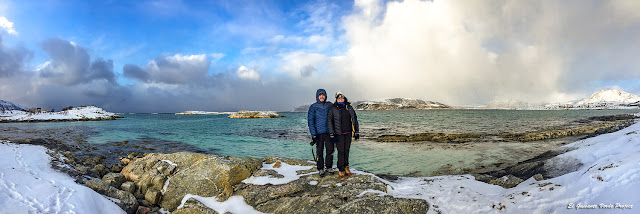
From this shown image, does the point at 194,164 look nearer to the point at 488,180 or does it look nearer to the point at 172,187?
the point at 172,187

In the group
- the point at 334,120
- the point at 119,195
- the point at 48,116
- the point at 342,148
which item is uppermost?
the point at 334,120

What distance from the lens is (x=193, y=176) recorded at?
28.4 feet

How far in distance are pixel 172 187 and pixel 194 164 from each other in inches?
40.4

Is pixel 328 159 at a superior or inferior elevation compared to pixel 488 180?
superior

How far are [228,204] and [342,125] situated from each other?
14.1 feet

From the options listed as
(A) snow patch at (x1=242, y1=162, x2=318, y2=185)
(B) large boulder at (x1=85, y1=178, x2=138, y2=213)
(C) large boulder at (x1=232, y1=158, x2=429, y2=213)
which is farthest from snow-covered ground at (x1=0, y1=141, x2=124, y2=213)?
(A) snow patch at (x1=242, y1=162, x2=318, y2=185)

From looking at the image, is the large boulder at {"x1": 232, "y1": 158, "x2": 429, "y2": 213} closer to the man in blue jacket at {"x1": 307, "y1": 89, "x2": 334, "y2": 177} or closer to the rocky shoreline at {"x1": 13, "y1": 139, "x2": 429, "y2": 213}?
the rocky shoreline at {"x1": 13, "y1": 139, "x2": 429, "y2": 213}

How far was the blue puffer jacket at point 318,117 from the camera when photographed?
27.1 ft

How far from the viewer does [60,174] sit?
9.00 metres

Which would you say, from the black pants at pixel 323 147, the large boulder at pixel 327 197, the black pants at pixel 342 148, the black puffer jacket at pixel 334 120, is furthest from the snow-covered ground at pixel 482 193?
the black puffer jacket at pixel 334 120

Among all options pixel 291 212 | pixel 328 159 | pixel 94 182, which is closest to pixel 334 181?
pixel 328 159

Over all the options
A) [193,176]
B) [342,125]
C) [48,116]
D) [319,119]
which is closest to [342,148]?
[342,125]

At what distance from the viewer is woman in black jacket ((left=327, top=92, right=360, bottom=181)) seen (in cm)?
820

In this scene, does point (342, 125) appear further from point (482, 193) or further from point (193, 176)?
point (193, 176)
